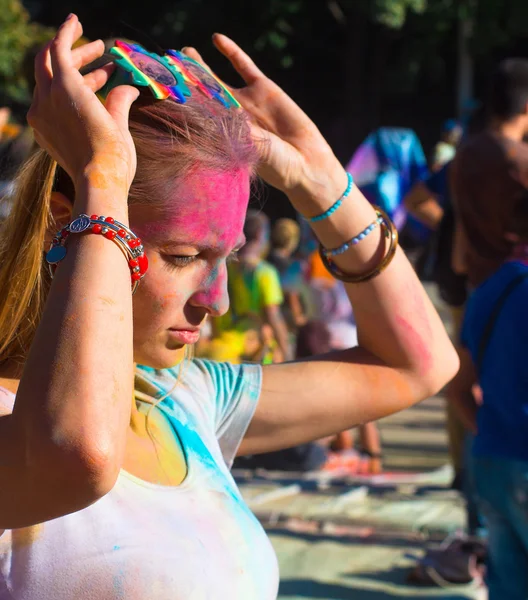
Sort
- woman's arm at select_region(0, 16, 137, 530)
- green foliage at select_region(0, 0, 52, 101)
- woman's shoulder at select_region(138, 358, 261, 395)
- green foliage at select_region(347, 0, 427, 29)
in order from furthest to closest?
1. green foliage at select_region(347, 0, 427, 29)
2. green foliage at select_region(0, 0, 52, 101)
3. woman's shoulder at select_region(138, 358, 261, 395)
4. woman's arm at select_region(0, 16, 137, 530)

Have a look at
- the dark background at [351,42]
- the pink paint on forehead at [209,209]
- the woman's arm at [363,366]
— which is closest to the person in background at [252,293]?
the woman's arm at [363,366]

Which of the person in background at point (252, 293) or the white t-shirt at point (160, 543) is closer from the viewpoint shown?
the white t-shirt at point (160, 543)

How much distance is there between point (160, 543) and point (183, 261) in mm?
437

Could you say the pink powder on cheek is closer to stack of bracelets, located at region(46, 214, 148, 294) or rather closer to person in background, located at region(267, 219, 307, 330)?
stack of bracelets, located at region(46, 214, 148, 294)

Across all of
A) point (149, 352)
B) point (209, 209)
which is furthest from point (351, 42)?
point (149, 352)

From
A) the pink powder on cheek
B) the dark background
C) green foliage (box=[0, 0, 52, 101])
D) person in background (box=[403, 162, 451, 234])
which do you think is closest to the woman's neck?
the pink powder on cheek

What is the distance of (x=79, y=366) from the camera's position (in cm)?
118

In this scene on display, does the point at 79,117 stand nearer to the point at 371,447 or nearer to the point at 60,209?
the point at 60,209

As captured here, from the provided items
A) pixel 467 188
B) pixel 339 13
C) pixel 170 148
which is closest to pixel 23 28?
pixel 339 13

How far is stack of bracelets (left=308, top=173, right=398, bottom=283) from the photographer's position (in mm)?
1917

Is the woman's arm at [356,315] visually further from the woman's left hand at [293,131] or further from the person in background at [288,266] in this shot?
the person in background at [288,266]

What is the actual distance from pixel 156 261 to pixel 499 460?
210 cm

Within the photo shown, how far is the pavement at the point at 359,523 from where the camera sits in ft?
14.5

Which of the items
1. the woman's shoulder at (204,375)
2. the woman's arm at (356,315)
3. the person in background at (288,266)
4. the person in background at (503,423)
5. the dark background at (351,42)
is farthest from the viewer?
the dark background at (351,42)
